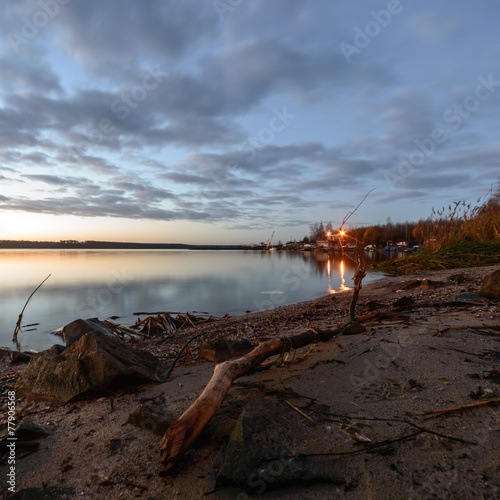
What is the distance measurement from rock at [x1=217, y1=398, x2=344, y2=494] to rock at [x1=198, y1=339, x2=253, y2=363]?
7.51 feet

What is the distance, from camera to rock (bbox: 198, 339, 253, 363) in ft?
15.8

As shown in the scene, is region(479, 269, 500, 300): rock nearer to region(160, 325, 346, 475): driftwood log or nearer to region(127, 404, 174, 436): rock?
region(160, 325, 346, 475): driftwood log

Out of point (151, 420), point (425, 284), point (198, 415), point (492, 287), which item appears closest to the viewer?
point (198, 415)

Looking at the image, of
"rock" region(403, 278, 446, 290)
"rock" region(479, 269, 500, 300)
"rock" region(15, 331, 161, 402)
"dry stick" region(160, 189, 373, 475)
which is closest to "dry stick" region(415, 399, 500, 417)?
"dry stick" region(160, 189, 373, 475)

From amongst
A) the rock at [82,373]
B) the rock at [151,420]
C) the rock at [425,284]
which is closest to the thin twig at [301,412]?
the rock at [151,420]

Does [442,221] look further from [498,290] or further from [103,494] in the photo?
[103,494]

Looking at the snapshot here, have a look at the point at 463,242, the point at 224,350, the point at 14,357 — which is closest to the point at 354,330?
the point at 224,350

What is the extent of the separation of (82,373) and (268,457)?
2.94 metres

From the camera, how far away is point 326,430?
253cm

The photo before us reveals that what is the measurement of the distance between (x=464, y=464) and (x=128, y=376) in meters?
3.81

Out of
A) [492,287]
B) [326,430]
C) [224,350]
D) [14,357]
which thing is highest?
[492,287]

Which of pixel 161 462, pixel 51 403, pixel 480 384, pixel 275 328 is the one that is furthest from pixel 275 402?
pixel 275 328

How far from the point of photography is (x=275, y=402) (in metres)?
2.86

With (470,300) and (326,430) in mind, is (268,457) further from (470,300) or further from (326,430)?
(470,300)
